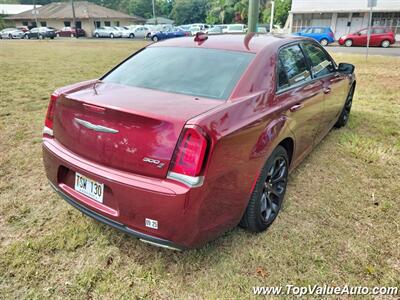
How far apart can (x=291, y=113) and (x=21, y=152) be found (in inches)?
134

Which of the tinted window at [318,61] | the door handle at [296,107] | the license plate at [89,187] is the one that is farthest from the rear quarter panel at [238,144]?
the tinted window at [318,61]

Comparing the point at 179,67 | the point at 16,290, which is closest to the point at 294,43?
the point at 179,67

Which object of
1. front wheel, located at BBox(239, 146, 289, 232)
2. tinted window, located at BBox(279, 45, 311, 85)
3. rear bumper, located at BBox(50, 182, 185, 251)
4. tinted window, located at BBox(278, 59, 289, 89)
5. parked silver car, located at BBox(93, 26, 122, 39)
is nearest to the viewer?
rear bumper, located at BBox(50, 182, 185, 251)

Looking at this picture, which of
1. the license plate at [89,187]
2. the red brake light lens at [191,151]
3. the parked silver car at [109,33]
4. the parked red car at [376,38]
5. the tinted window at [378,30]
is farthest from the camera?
the parked silver car at [109,33]

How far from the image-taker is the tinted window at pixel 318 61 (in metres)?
3.59

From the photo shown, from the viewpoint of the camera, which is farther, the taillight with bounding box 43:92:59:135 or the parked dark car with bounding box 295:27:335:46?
the parked dark car with bounding box 295:27:335:46

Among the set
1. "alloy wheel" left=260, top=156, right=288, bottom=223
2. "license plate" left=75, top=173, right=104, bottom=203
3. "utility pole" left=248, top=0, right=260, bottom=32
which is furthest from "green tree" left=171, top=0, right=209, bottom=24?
"license plate" left=75, top=173, right=104, bottom=203

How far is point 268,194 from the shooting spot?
8.96ft

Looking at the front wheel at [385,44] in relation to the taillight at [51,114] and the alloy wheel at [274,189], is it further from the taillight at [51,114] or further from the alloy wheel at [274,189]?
the taillight at [51,114]

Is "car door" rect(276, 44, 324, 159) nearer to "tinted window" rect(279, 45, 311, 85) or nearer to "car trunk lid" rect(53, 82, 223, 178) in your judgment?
"tinted window" rect(279, 45, 311, 85)

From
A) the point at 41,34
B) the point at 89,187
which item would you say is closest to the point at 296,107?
the point at 89,187

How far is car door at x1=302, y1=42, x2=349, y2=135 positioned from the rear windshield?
1285 millimetres

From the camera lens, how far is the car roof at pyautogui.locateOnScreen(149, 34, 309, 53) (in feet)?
9.30

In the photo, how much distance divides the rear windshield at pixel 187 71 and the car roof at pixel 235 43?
85mm
